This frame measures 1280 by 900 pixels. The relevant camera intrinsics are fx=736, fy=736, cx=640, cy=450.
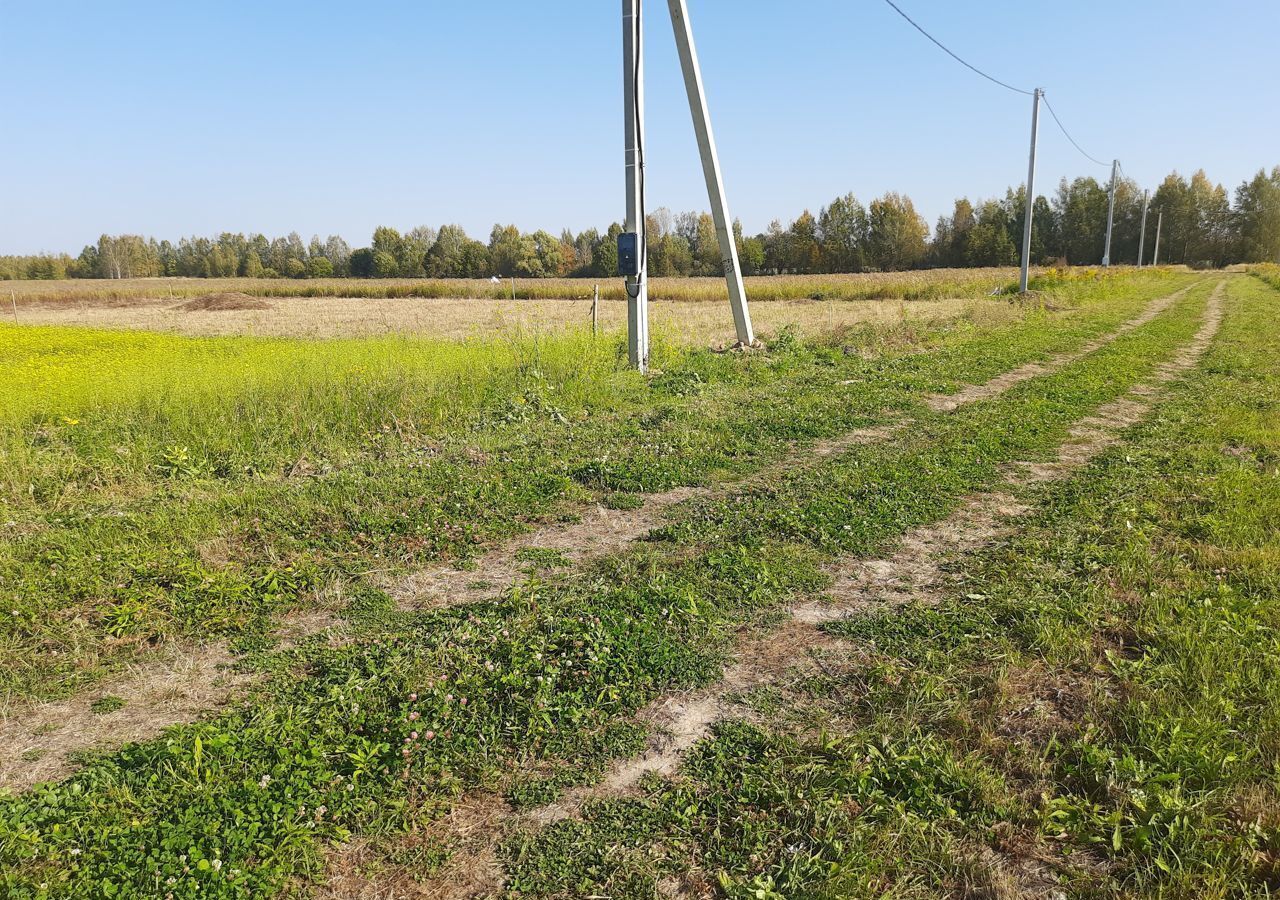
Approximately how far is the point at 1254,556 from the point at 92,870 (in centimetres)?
592

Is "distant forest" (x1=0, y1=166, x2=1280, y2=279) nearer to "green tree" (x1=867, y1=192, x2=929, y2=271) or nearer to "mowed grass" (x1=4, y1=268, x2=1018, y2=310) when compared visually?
"green tree" (x1=867, y1=192, x2=929, y2=271)

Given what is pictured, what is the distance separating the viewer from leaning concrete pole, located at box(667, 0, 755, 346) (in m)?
12.0

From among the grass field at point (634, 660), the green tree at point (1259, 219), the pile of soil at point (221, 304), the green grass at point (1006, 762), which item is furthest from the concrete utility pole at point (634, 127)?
the green tree at point (1259, 219)

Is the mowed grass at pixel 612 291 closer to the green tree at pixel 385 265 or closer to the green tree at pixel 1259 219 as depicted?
the green tree at pixel 385 265

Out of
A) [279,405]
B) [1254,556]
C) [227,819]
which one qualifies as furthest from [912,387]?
[227,819]

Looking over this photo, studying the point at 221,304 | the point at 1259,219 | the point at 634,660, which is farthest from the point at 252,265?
the point at 1259,219

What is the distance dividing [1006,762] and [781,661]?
1098 mm

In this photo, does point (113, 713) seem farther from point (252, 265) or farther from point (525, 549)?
point (252, 265)

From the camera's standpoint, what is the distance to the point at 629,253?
10945mm

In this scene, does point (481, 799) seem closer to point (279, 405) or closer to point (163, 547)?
point (163, 547)

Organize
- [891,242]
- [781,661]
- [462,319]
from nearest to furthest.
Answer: [781,661], [462,319], [891,242]

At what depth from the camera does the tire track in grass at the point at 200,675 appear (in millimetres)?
3021

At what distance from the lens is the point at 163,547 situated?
4828mm

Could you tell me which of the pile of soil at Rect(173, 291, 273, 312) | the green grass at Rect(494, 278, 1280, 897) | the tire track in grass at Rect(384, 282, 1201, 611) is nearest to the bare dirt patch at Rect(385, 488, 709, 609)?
the tire track in grass at Rect(384, 282, 1201, 611)
